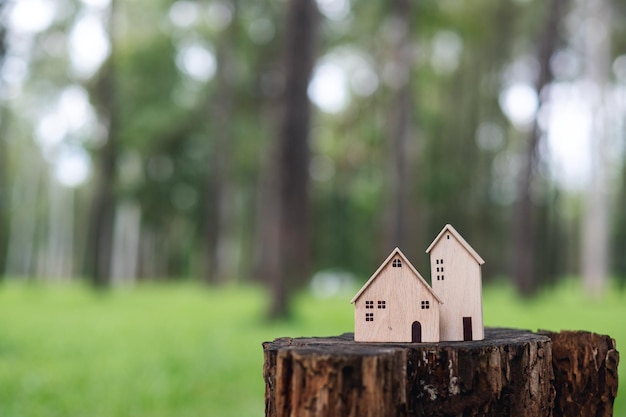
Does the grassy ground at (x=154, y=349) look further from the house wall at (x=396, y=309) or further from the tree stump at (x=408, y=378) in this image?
the tree stump at (x=408, y=378)

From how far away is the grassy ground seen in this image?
809cm

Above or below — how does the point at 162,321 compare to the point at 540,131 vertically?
below

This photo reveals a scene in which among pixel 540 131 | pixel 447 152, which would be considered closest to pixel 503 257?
pixel 447 152

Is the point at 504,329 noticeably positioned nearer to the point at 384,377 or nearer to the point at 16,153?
the point at 384,377

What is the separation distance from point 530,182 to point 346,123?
57.0 feet

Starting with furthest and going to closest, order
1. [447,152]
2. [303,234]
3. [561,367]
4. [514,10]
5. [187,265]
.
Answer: [187,265] → [447,152] → [514,10] → [303,234] → [561,367]

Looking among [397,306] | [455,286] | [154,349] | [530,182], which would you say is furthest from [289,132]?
[397,306]

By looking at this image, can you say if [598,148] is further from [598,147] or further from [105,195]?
[105,195]

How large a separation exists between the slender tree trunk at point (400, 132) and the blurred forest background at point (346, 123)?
0.17 feet

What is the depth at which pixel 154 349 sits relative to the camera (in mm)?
11633

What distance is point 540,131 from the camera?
21844mm

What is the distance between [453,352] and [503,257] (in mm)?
48149

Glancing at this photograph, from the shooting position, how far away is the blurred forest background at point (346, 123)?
22359 millimetres

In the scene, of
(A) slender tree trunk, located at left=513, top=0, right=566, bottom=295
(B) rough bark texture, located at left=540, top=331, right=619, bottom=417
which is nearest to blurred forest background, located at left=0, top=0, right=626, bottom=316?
(A) slender tree trunk, located at left=513, top=0, right=566, bottom=295
